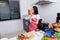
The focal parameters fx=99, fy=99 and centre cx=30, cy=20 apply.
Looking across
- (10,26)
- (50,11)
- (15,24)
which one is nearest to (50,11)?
(50,11)

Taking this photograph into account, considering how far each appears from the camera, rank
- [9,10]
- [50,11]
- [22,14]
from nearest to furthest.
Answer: [50,11] → [9,10] → [22,14]

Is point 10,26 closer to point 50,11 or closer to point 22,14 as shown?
point 22,14

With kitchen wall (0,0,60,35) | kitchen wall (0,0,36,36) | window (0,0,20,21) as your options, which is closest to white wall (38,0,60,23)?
kitchen wall (0,0,60,35)

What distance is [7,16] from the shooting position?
3.88 metres

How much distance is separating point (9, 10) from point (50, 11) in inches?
65.8

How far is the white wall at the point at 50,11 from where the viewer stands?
2818 mm

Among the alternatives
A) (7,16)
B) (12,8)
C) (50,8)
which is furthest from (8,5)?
(50,8)

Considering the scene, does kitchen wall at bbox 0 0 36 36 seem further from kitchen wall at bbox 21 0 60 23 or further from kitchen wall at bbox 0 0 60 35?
kitchen wall at bbox 21 0 60 23

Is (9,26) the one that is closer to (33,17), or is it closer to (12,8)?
(12,8)

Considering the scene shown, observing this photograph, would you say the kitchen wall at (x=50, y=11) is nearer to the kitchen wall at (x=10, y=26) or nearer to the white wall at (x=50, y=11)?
the white wall at (x=50, y=11)

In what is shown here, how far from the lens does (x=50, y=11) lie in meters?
3.03

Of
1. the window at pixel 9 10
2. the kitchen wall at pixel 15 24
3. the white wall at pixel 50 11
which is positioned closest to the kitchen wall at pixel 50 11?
the white wall at pixel 50 11

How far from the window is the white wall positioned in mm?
1032

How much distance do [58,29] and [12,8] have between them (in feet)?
9.38
